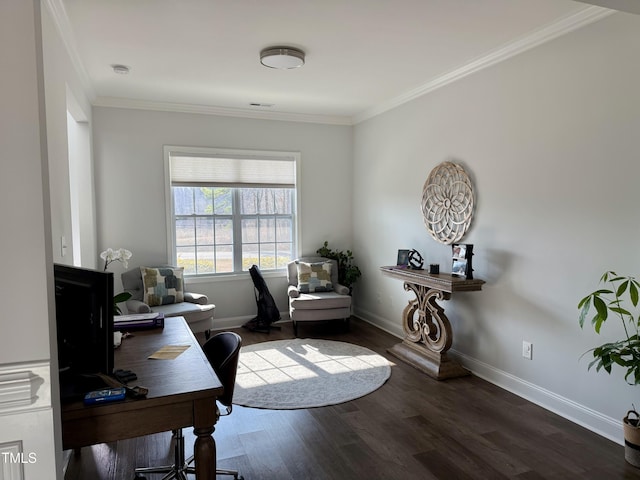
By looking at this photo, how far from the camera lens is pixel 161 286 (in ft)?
15.2

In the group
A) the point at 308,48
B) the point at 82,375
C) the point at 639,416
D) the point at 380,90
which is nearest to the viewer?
the point at 82,375

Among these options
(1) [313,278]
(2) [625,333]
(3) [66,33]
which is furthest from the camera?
(1) [313,278]

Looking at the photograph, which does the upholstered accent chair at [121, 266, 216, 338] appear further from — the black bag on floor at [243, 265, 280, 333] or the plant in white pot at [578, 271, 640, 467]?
the plant in white pot at [578, 271, 640, 467]

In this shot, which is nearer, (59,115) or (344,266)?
(59,115)

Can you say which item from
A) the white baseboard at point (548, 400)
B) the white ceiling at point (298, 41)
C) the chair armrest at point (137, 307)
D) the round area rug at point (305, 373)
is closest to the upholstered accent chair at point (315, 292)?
the round area rug at point (305, 373)

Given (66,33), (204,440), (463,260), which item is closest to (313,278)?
(463,260)

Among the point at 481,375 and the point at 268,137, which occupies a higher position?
the point at 268,137

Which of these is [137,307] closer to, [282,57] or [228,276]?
[228,276]

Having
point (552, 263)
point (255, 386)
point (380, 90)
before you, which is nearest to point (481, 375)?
point (552, 263)

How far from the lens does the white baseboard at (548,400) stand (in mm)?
2703

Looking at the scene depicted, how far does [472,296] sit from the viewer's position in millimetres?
3814

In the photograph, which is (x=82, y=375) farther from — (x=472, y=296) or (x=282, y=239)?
(x=282, y=239)

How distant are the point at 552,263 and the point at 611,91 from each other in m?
1.18

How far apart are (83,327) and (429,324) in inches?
Answer: 121
